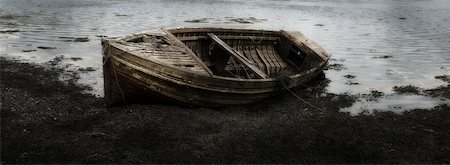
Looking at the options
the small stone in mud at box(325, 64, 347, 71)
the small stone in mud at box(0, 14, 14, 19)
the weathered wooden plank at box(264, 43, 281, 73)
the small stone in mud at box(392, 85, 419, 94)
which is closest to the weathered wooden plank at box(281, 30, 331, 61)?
the weathered wooden plank at box(264, 43, 281, 73)

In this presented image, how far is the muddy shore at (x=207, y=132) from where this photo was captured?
1025 cm

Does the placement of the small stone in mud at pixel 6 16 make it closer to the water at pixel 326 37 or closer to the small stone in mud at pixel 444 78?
the water at pixel 326 37

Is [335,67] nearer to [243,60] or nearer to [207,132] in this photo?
[243,60]

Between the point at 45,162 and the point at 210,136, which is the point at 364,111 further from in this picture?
the point at 45,162

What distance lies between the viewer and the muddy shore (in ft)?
33.6

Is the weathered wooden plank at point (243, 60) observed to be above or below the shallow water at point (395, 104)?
above

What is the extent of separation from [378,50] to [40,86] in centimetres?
2042

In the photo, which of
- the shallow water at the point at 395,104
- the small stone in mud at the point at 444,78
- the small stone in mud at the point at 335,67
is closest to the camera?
the shallow water at the point at 395,104

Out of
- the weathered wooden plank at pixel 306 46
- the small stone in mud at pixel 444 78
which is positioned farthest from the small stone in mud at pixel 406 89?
the weathered wooden plank at pixel 306 46

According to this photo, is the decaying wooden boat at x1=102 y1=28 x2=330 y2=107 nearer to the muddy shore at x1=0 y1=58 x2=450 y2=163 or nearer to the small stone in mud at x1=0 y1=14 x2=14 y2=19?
the muddy shore at x1=0 y1=58 x2=450 y2=163

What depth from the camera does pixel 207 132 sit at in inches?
458

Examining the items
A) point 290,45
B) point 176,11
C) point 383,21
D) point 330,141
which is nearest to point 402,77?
point 290,45

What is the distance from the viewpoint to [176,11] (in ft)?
172

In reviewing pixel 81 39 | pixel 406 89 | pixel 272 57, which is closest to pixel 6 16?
pixel 81 39
